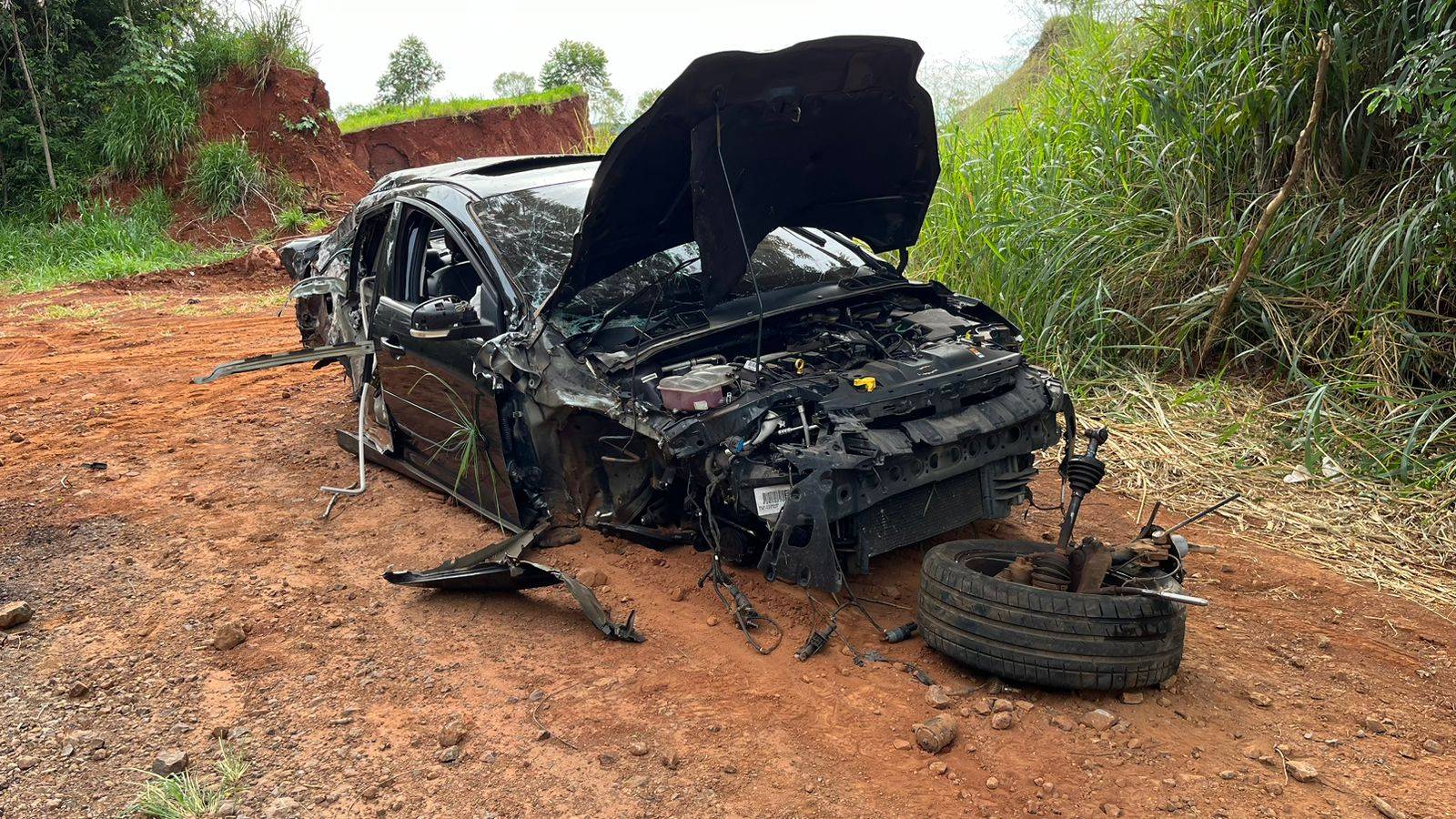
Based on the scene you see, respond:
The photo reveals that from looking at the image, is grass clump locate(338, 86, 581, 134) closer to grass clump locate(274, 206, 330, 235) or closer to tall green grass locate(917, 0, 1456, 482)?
grass clump locate(274, 206, 330, 235)

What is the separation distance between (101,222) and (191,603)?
14.0 metres

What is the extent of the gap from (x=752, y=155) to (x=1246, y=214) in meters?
3.48

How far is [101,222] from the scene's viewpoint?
1600 cm

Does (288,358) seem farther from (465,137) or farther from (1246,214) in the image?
(465,137)

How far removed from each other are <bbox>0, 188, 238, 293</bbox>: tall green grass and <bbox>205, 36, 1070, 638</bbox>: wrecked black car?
1116cm

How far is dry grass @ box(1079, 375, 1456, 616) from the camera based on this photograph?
181 inches

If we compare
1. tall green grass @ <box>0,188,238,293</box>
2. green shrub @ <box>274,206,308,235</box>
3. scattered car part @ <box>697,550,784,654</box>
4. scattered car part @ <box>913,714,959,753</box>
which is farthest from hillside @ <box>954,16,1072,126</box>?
tall green grass @ <box>0,188,238,293</box>

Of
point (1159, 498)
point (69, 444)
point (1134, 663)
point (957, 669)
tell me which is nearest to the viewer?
point (1134, 663)

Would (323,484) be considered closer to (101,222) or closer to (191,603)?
(191,603)

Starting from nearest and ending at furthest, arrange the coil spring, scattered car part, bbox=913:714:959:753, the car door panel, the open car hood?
scattered car part, bbox=913:714:959:753 → the coil spring → the open car hood → the car door panel

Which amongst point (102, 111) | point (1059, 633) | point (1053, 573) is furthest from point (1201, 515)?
point (102, 111)

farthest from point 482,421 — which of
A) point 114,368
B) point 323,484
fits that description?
point 114,368

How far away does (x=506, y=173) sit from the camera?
5.56 metres

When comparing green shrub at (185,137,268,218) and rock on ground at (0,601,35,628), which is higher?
green shrub at (185,137,268,218)
